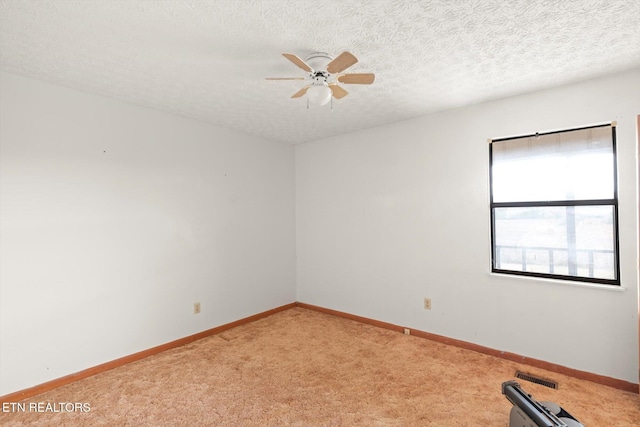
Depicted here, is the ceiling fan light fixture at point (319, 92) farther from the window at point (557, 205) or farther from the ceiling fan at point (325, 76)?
the window at point (557, 205)

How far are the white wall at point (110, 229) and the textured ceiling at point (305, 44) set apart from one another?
1.30 ft

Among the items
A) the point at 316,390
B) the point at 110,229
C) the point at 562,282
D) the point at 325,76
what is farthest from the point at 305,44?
the point at 562,282

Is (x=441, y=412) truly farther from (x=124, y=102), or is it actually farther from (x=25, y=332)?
(x=124, y=102)

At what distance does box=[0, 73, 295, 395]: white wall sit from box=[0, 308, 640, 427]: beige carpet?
39 centimetres

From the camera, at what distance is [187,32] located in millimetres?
1957

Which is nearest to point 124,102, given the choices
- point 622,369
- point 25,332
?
point 25,332

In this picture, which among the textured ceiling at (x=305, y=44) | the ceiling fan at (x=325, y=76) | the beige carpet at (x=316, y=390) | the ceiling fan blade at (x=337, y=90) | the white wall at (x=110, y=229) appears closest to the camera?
the textured ceiling at (x=305, y=44)

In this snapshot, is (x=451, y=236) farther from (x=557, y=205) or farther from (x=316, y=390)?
(x=316, y=390)

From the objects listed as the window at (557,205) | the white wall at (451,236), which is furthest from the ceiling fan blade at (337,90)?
the window at (557,205)

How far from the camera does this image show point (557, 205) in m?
2.88

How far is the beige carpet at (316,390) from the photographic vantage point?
2217 millimetres

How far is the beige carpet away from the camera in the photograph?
2.22 m

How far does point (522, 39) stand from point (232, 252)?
11.8ft

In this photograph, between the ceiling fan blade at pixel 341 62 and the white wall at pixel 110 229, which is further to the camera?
the white wall at pixel 110 229
